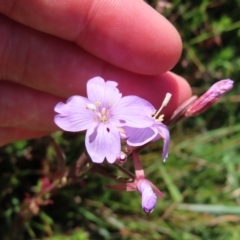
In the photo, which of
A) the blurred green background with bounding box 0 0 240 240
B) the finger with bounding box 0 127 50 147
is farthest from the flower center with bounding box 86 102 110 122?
the blurred green background with bounding box 0 0 240 240

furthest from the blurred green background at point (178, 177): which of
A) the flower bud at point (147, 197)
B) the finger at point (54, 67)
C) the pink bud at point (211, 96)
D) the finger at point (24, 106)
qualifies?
the flower bud at point (147, 197)

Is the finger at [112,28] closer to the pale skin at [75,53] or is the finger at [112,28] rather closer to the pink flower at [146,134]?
the pale skin at [75,53]

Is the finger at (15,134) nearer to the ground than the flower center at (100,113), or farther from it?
nearer to the ground

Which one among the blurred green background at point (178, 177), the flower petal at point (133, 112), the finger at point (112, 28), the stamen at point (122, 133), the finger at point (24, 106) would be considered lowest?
the blurred green background at point (178, 177)

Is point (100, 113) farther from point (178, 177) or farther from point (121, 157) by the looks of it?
point (178, 177)

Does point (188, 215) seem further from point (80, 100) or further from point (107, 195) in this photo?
point (80, 100)
